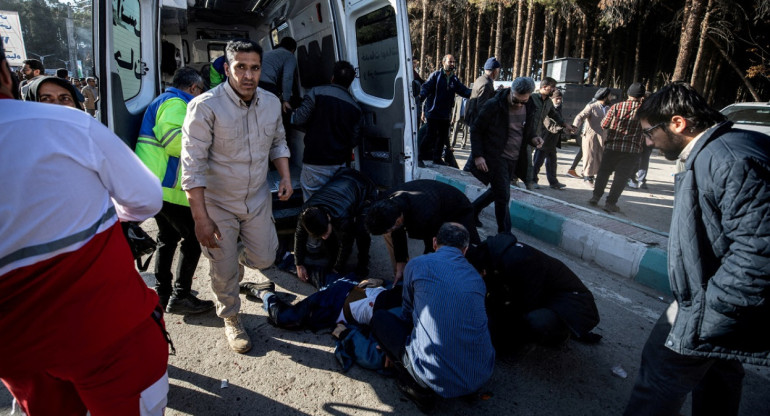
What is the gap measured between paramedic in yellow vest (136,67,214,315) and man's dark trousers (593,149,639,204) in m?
4.96

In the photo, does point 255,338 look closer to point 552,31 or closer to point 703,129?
point 703,129

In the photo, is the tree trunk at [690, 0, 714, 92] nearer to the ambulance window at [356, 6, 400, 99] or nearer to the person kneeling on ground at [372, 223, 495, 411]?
the ambulance window at [356, 6, 400, 99]

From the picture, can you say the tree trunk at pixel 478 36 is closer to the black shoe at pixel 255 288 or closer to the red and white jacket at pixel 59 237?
the black shoe at pixel 255 288

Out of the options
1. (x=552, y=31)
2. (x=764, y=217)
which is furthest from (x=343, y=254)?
(x=552, y=31)

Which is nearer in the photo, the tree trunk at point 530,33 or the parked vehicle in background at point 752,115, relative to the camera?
the parked vehicle in background at point 752,115

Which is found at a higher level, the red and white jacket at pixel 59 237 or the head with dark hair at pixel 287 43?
the head with dark hair at pixel 287 43

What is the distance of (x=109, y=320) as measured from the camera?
1109mm

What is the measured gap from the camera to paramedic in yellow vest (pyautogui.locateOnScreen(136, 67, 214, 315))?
95.7 inches

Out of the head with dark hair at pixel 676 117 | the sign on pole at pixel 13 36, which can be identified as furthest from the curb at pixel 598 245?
the sign on pole at pixel 13 36

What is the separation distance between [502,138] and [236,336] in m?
3.03

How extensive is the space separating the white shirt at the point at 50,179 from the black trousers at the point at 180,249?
1.61 metres

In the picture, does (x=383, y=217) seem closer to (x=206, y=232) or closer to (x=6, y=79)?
(x=206, y=232)

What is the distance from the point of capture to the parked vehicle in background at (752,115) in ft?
23.2

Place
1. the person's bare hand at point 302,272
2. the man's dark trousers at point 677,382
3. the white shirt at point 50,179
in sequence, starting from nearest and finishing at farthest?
the white shirt at point 50,179 < the man's dark trousers at point 677,382 < the person's bare hand at point 302,272
